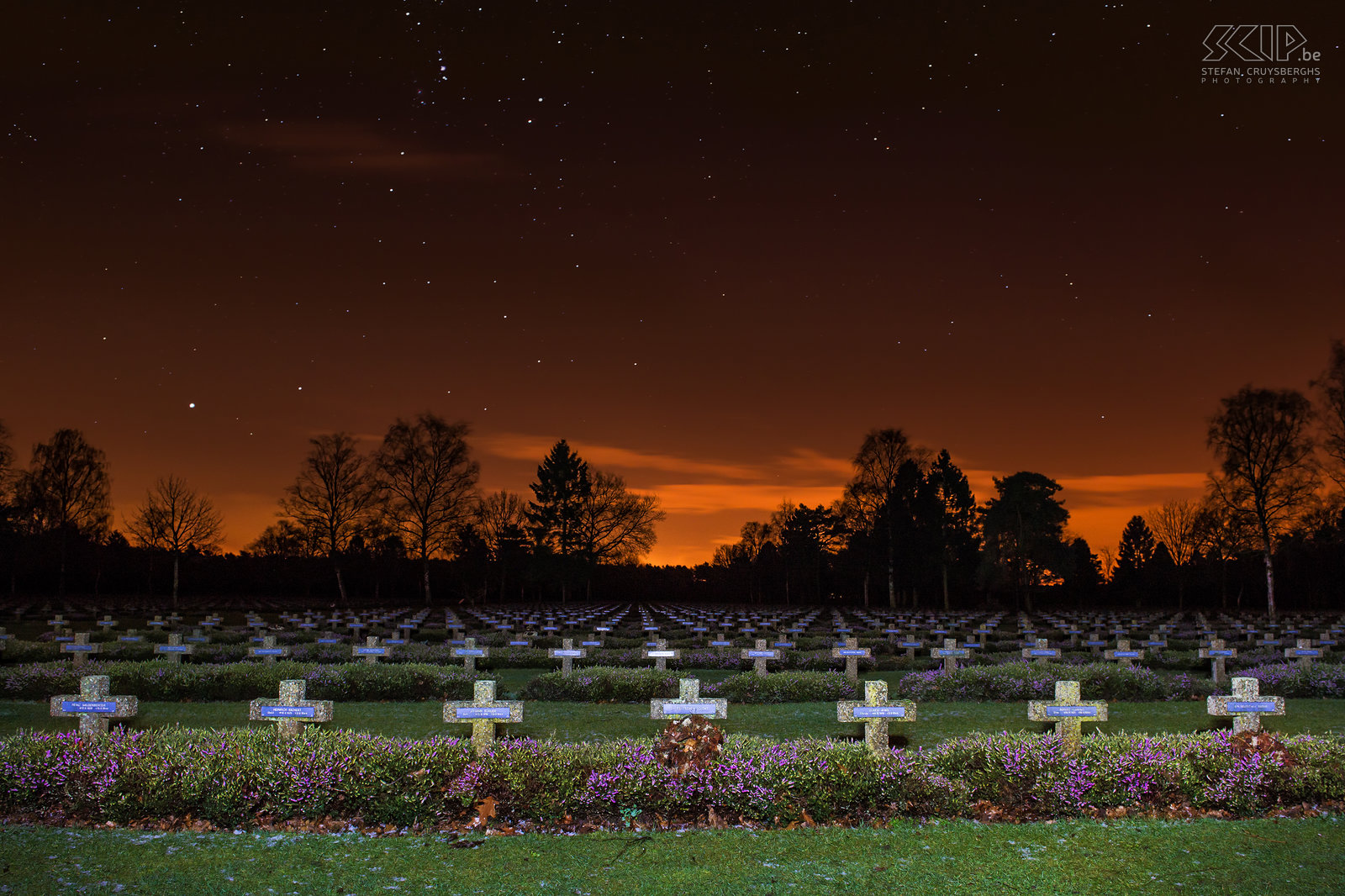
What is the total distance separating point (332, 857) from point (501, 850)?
119 centimetres

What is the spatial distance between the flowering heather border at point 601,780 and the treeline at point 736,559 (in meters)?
A: 39.4

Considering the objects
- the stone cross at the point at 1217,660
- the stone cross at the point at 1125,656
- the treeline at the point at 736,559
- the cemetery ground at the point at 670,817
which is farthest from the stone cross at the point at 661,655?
the treeline at the point at 736,559

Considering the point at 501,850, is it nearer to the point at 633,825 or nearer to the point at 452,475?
the point at 633,825

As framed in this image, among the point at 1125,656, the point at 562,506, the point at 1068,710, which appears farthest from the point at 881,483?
the point at 1068,710

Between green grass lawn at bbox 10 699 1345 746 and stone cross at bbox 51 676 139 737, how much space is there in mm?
2621

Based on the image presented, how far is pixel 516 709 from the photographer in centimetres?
840

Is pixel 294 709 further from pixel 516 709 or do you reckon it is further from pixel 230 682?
pixel 230 682

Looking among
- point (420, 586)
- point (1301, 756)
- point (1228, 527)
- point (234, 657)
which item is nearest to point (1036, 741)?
point (1301, 756)

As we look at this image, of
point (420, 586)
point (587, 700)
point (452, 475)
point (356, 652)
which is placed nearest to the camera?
point (587, 700)

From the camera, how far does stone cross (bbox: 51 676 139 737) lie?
8695mm

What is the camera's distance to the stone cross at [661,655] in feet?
50.7

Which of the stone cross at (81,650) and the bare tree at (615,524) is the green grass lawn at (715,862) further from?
the bare tree at (615,524)

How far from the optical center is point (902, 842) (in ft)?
22.3

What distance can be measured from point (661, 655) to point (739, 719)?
241cm
